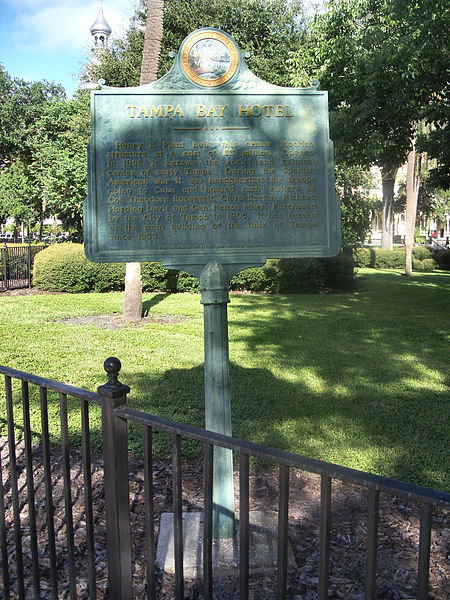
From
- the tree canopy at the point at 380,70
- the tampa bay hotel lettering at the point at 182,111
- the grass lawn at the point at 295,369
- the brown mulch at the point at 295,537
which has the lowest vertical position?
the brown mulch at the point at 295,537

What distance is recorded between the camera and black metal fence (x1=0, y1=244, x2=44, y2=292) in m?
16.1

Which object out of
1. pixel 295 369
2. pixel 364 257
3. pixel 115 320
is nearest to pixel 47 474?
pixel 295 369

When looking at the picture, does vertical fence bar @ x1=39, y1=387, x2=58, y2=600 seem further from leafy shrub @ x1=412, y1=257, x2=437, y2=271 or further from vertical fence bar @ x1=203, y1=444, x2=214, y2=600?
leafy shrub @ x1=412, y1=257, x2=437, y2=271

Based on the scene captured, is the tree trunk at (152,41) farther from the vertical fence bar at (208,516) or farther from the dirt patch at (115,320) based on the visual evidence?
the vertical fence bar at (208,516)

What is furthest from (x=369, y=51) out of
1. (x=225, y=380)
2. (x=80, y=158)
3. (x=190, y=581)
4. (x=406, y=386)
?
(x=80, y=158)

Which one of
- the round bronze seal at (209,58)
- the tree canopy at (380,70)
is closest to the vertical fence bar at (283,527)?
the round bronze seal at (209,58)

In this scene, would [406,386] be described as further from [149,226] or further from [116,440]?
[116,440]

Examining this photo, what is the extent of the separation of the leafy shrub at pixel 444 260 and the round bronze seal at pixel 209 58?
2789cm

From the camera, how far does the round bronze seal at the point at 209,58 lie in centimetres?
298

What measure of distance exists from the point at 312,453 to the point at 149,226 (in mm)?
2419

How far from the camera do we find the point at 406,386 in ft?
21.1

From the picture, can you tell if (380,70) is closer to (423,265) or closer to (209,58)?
(209,58)

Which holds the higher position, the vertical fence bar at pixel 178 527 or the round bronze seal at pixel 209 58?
the round bronze seal at pixel 209 58

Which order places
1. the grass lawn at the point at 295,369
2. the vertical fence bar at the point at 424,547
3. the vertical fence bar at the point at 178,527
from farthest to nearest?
the grass lawn at the point at 295,369, the vertical fence bar at the point at 178,527, the vertical fence bar at the point at 424,547
